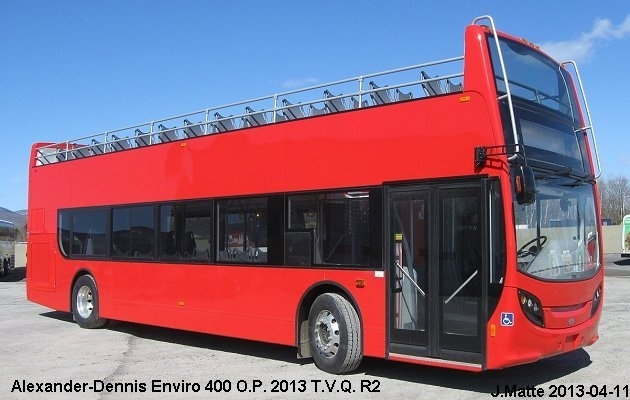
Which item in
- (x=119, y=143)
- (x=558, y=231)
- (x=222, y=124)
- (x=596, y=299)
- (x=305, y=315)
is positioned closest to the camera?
(x=558, y=231)

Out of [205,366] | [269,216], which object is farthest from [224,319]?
[269,216]

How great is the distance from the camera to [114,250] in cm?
1294

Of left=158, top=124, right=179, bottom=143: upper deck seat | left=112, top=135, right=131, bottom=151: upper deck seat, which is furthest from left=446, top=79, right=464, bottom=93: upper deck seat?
left=112, top=135, right=131, bottom=151: upper deck seat

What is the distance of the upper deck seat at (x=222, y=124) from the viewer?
10961 millimetres

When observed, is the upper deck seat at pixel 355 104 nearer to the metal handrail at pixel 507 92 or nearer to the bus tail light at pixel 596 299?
the metal handrail at pixel 507 92

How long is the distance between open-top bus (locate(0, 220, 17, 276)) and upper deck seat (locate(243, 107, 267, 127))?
2944cm

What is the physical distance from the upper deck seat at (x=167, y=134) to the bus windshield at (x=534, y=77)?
6211mm

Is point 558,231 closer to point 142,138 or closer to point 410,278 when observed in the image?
point 410,278

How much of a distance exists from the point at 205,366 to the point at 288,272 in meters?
1.77

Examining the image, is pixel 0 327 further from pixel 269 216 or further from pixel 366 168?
pixel 366 168

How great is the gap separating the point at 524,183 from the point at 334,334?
3193 mm

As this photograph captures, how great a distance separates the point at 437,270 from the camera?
7703mm

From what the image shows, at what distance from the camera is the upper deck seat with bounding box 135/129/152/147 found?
1269cm

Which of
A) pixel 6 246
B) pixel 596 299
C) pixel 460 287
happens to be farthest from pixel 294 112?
pixel 6 246
